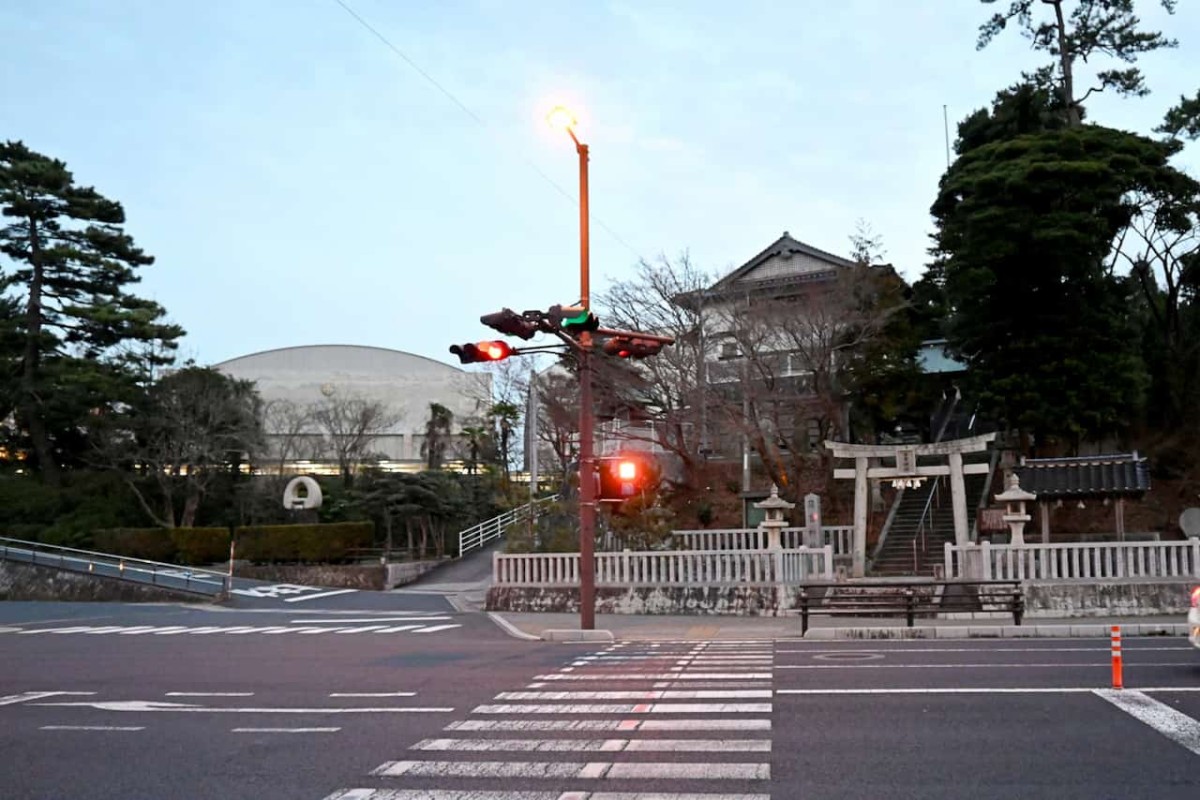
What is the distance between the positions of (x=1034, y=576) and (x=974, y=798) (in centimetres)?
1741

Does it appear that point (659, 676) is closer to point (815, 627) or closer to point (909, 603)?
point (909, 603)

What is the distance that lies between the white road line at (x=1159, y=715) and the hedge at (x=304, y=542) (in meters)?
34.2

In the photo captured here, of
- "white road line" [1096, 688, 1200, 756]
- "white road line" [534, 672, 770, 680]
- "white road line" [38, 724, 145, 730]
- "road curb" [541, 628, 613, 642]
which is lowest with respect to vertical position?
"road curb" [541, 628, 613, 642]

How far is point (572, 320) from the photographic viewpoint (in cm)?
1825

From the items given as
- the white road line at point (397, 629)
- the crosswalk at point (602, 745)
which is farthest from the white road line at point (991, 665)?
the white road line at point (397, 629)

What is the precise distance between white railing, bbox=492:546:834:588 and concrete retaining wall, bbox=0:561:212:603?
1527 centimetres

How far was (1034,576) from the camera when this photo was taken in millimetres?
22938

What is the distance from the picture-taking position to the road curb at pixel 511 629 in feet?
65.3

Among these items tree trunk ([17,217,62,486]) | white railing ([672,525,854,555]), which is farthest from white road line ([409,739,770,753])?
tree trunk ([17,217,62,486])

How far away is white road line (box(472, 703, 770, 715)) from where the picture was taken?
10422 millimetres

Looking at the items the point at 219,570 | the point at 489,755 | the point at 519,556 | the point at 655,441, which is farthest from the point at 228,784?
the point at 219,570

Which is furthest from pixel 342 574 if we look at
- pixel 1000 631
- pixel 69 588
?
pixel 1000 631

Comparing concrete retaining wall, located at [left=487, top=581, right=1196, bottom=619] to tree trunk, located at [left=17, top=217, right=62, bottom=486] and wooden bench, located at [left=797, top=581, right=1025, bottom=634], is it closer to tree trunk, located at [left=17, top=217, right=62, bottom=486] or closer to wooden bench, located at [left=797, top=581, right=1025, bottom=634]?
wooden bench, located at [left=797, top=581, right=1025, bottom=634]

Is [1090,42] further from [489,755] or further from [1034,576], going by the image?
[489,755]
